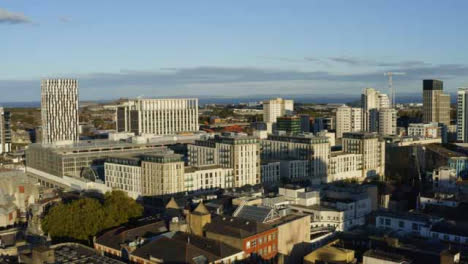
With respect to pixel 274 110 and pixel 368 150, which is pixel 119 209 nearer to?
pixel 368 150

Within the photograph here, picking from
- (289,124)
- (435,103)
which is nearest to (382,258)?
(289,124)

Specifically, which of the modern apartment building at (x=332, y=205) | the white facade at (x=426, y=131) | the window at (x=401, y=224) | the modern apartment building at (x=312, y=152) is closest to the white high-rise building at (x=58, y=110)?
the modern apartment building at (x=312, y=152)

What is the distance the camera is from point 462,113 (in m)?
118

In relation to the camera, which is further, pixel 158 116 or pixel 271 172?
pixel 158 116

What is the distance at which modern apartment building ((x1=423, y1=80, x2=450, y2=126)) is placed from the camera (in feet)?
471

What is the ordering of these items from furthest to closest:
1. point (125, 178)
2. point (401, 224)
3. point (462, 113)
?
point (462, 113) → point (125, 178) → point (401, 224)

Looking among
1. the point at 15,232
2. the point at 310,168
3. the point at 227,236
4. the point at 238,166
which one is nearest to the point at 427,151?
the point at 310,168

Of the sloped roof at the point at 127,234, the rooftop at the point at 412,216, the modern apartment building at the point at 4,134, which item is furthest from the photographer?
the modern apartment building at the point at 4,134

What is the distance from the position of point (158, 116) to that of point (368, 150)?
55057 millimetres

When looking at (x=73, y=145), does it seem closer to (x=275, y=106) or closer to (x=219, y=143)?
(x=219, y=143)

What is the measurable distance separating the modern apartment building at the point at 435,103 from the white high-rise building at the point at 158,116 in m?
63.5

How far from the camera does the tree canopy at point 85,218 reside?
4284cm

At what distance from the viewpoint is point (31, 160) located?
89.9 metres

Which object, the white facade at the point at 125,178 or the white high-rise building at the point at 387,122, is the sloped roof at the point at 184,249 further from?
the white high-rise building at the point at 387,122
